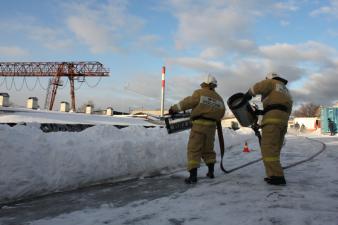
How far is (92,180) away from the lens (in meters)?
6.56

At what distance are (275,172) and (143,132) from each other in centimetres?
518

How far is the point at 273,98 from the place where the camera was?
6.10 metres

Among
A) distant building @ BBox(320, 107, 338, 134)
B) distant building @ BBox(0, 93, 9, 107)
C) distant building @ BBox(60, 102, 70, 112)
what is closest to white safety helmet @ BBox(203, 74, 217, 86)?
distant building @ BBox(0, 93, 9, 107)

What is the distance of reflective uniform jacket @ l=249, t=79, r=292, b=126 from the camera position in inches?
238

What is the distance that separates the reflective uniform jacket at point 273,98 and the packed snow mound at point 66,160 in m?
2.76

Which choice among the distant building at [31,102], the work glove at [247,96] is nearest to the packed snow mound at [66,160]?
the work glove at [247,96]

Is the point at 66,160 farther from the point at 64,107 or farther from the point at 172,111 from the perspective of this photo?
the point at 64,107

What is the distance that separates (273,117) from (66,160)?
133 inches

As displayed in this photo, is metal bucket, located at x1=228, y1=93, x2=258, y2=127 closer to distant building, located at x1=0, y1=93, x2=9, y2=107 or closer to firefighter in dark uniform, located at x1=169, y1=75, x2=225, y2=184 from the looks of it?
firefighter in dark uniform, located at x1=169, y1=75, x2=225, y2=184

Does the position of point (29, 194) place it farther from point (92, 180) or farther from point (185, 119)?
point (185, 119)

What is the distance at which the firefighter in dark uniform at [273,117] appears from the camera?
589cm

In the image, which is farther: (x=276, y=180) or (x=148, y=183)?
(x=148, y=183)

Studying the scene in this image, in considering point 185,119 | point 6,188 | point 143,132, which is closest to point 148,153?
point 185,119

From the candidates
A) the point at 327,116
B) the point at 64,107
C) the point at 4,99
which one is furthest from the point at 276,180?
the point at 327,116
